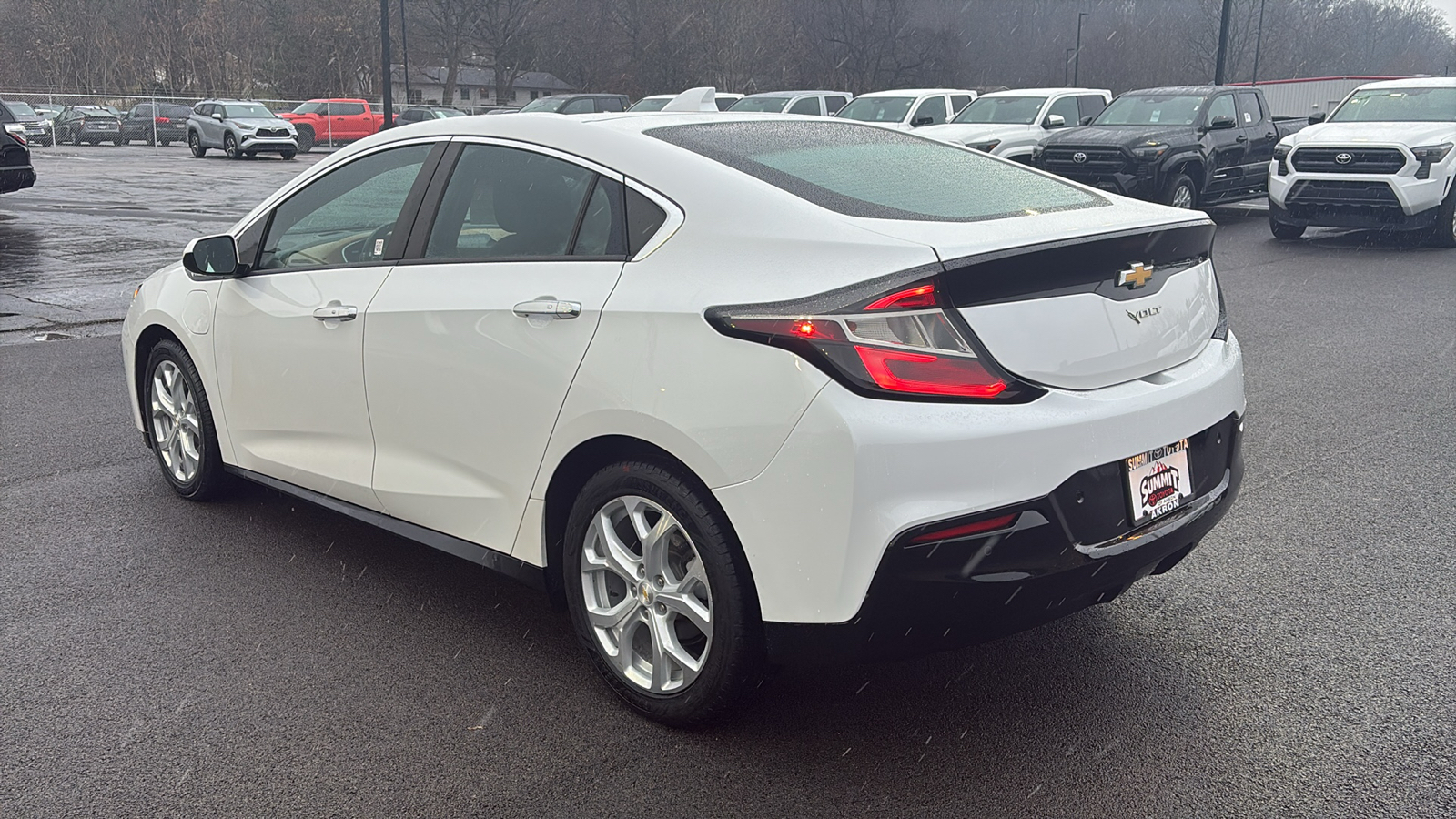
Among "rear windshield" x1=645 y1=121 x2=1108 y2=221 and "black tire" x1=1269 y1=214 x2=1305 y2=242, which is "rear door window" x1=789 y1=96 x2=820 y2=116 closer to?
"black tire" x1=1269 y1=214 x2=1305 y2=242

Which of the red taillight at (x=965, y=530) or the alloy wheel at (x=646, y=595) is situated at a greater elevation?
the red taillight at (x=965, y=530)

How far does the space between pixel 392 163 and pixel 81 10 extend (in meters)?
66.1

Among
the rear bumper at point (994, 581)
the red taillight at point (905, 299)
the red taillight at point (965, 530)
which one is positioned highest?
the red taillight at point (905, 299)

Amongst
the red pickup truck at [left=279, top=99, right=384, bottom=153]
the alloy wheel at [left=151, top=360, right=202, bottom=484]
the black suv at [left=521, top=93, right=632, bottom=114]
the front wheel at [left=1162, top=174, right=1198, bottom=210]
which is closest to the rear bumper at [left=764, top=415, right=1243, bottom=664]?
the alloy wheel at [left=151, top=360, right=202, bottom=484]

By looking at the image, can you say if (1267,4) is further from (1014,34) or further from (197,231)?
(197,231)

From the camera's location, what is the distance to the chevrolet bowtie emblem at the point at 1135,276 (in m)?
3.04

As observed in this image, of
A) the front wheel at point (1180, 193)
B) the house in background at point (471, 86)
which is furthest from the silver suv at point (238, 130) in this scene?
the house in background at point (471, 86)

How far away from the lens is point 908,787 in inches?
113

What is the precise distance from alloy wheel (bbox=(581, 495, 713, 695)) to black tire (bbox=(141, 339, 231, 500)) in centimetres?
221

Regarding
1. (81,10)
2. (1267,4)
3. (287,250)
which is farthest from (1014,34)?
(287,250)

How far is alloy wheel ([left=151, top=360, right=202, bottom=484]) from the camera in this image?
15.9 ft

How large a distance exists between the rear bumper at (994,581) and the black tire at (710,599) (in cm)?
10

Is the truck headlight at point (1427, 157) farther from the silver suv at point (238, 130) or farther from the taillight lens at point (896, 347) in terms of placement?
the silver suv at point (238, 130)

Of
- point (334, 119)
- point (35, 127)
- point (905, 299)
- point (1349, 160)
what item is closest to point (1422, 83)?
point (1349, 160)
